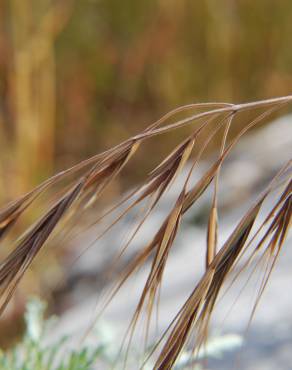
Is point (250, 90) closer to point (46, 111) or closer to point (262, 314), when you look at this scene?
point (46, 111)

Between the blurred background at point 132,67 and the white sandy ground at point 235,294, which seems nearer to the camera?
the white sandy ground at point 235,294

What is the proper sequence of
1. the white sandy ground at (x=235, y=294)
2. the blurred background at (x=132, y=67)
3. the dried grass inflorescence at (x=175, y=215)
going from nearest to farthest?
the dried grass inflorescence at (x=175, y=215) < the white sandy ground at (x=235, y=294) < the blurred background at (x=132, y=67)

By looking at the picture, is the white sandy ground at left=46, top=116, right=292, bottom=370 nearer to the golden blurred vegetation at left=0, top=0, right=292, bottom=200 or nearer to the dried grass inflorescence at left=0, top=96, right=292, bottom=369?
the dried grass inflorescence at left=0, top=96, right=292, bottom=369

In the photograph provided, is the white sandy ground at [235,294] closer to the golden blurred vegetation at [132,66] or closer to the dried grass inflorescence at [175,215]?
the dried grass inflorescence at [175,215]

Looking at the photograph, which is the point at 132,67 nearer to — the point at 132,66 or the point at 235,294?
the point at 132,66

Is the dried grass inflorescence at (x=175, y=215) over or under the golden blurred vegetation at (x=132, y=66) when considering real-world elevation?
under

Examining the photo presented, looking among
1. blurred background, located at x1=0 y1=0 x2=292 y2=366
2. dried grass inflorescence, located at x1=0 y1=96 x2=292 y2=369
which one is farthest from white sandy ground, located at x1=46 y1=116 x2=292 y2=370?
blurred background, located at x1=0 y1=0 x2=292 y2=366

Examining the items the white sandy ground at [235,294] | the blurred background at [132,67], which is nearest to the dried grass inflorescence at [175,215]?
the white sandy ground at [235,294]

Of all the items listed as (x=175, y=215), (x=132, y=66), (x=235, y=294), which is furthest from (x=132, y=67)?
(x=175, y=215)
